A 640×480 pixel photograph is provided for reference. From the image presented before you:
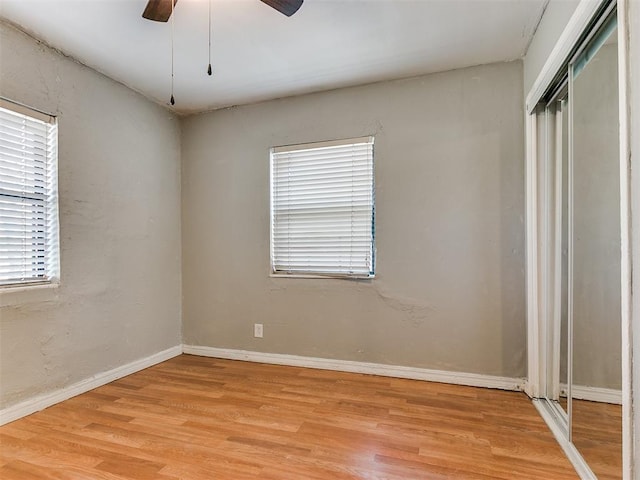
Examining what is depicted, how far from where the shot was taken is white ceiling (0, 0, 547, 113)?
2.10m

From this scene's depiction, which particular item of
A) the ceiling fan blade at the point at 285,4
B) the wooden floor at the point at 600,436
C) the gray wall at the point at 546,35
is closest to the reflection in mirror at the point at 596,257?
the wooden floor at the point at 600,436

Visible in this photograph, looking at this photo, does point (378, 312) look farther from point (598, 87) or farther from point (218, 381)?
point (598, 87)

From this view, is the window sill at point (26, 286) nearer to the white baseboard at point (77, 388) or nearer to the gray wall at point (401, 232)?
the white baseboard at point (77, 388)

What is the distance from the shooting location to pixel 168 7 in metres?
1.79

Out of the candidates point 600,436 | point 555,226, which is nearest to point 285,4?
point 555,226

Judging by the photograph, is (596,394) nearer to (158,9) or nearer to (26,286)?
(158,9)

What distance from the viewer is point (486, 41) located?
8.02 ft

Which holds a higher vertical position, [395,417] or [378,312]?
[378,312]

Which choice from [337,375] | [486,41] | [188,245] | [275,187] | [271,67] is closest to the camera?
[486,41]

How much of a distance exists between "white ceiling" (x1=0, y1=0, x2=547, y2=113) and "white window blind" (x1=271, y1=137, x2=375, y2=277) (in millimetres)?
605

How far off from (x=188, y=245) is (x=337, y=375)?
1963 mm

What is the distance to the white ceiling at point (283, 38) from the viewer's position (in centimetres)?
210

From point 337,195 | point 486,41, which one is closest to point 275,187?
point 337,195

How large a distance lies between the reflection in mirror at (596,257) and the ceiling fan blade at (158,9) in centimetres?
200
